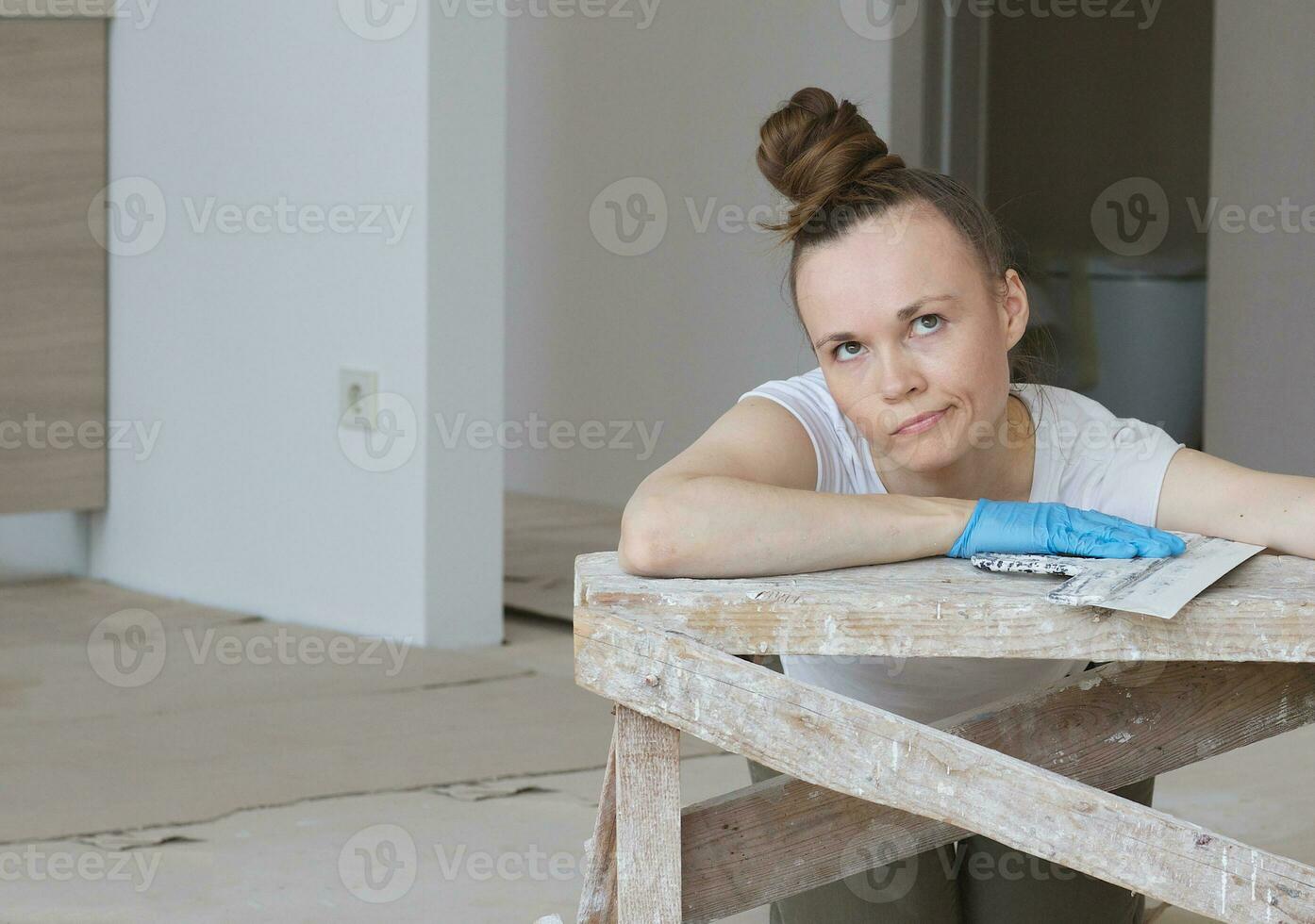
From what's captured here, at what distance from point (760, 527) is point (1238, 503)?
1.34 ft

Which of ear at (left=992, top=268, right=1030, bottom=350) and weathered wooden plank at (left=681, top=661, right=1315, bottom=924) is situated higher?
ear at (left=992, top=268, right=1030, bottom=350)

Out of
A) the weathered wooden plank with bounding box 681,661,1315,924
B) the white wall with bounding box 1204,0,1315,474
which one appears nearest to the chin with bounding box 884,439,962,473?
the weathered wooden plank with bounding box 681,661,1315,924

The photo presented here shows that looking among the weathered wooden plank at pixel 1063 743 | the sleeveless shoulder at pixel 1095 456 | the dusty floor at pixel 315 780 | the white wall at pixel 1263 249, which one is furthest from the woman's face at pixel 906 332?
the white wall at pixel 1263 249

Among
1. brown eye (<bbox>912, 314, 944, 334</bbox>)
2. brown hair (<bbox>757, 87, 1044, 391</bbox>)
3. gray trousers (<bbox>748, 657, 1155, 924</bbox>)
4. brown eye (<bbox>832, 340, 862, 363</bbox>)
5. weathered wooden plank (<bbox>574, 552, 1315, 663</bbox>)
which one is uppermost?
brown hair (<bbox>757, 87, 1044, 391</bbox>)

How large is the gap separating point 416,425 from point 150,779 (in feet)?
3.14

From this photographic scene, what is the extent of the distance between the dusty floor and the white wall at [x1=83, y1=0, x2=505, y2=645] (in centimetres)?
20

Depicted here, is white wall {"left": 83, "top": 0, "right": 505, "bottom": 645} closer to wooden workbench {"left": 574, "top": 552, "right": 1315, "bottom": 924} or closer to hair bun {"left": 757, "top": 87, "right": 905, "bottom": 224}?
hair bun {"left": 757, "top": 87, "right": 905, "bottom": 224}

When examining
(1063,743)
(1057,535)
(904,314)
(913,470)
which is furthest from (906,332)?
(1063,743)

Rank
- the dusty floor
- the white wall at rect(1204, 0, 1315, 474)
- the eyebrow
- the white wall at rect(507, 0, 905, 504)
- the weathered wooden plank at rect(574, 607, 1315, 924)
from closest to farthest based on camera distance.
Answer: the weathered wooden plank at rect(574, 607, 1315, 924) < the eyebrow < the dusty floor < the white wall at rect(1204, 0, 1315, 474) < the white wall at rect(507, 0, 905, 504)

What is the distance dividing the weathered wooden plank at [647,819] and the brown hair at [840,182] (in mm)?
504

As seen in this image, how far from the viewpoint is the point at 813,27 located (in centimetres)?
405

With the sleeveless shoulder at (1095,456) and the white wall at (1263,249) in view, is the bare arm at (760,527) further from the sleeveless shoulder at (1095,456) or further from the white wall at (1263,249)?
the white wall at (1263,249)

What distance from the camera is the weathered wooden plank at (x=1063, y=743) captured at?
1156 millimetres

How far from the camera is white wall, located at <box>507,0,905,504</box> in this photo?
13.8 ft
